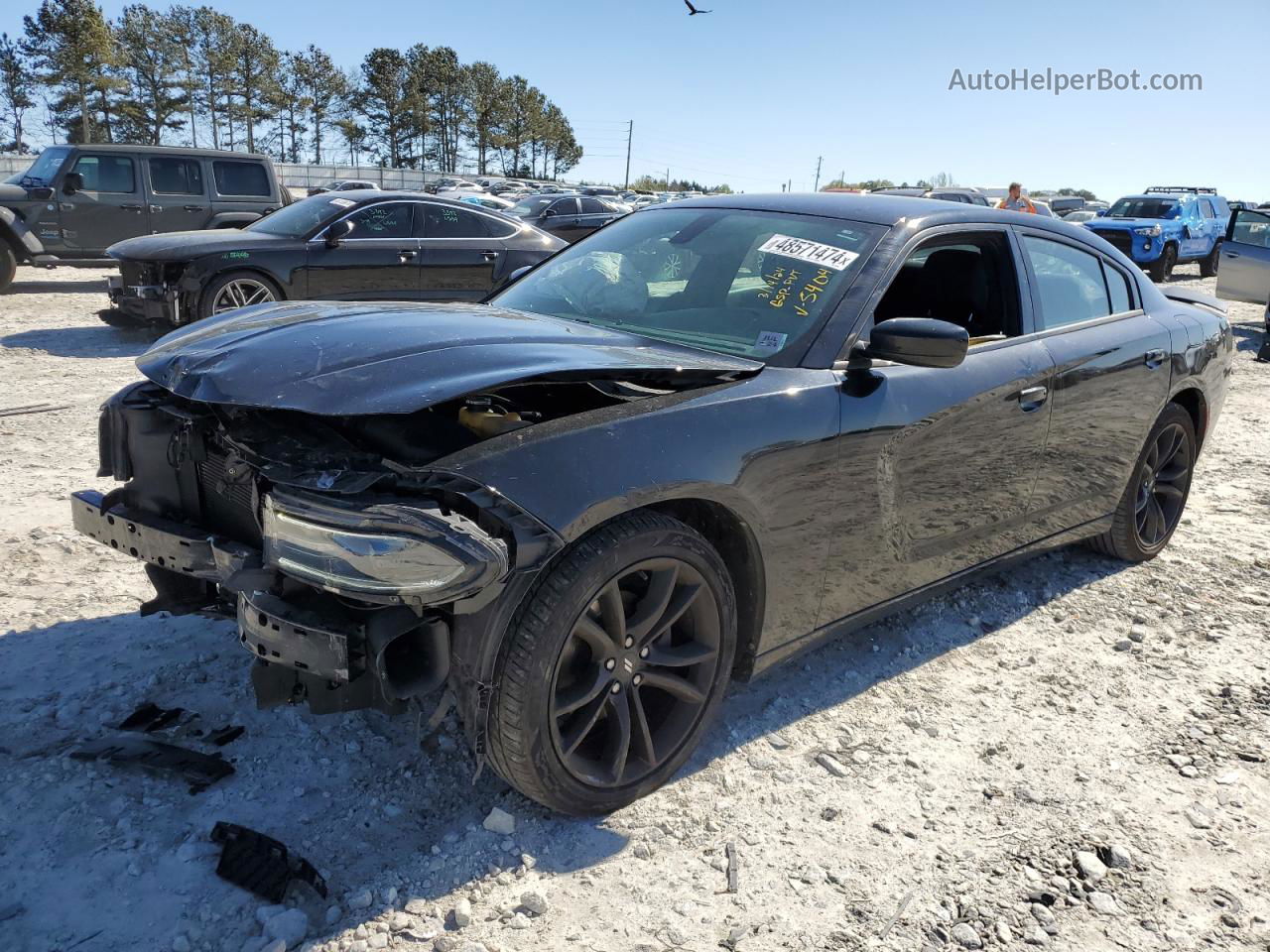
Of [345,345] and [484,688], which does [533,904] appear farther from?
[345,345]

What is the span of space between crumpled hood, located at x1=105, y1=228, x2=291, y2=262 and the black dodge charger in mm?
6248

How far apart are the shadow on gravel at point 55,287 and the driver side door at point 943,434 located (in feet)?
43.6

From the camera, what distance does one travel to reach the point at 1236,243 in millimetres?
13625

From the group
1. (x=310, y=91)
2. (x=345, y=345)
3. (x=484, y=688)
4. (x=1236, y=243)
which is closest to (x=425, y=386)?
(x=345, y=345)

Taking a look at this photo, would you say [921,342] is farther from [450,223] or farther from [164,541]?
[450,223]

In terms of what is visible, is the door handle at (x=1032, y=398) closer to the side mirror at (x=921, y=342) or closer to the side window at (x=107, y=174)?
the side mirror at (x=921, y=342)

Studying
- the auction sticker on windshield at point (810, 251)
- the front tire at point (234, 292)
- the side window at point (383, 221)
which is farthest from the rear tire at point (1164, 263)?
the auction sticker on windshield at point (810, 251)

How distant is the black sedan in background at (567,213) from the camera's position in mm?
17469

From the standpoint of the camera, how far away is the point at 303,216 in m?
9.84

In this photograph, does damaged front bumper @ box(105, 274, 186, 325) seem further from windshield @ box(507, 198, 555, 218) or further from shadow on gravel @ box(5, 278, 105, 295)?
windshield @ box(507, 198, 555, 218)

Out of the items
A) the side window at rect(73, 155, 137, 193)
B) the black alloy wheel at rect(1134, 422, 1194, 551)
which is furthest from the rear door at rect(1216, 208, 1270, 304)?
the side window at rect(73, 155, 137, 193)

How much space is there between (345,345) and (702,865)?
1.64 metres

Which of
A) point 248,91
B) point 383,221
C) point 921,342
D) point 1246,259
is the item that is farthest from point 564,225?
point 248,91

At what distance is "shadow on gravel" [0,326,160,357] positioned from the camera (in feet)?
29.6
